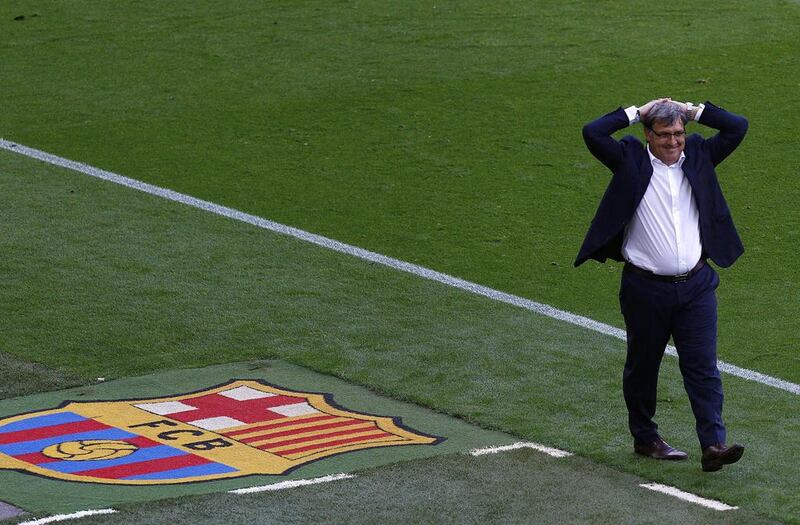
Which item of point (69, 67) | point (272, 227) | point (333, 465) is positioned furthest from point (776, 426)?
point (69, 67)

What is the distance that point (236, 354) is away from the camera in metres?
9.13

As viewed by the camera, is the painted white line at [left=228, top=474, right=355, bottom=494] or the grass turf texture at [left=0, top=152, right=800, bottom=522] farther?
the grass turf texture at [left=0, top=152, right=800, bottom=522]

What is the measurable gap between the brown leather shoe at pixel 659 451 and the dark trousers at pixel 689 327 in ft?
0.73

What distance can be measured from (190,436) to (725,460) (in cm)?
250

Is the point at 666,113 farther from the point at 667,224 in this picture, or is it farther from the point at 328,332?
the point at 328,332

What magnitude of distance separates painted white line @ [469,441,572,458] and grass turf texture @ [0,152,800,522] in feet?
0.29

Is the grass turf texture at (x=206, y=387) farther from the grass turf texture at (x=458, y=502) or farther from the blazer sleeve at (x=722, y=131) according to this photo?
the blazer sleeve at (x=722, y=131)

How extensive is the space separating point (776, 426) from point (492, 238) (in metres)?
4.47

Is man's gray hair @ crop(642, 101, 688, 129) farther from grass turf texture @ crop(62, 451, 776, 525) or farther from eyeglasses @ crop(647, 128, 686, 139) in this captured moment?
grass turf texture @ crop(62, 451, 776, 525)

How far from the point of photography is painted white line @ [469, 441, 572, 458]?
7395 mm

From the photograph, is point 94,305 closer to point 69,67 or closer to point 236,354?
point 236,354

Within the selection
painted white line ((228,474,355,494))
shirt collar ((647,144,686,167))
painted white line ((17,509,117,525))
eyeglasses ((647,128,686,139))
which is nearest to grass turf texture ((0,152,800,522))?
painted white line ((228,474,355,494))

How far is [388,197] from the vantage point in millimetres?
13141

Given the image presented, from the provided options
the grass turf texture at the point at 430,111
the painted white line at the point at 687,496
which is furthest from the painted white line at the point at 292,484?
the grass turf texture at the point at 430,111
